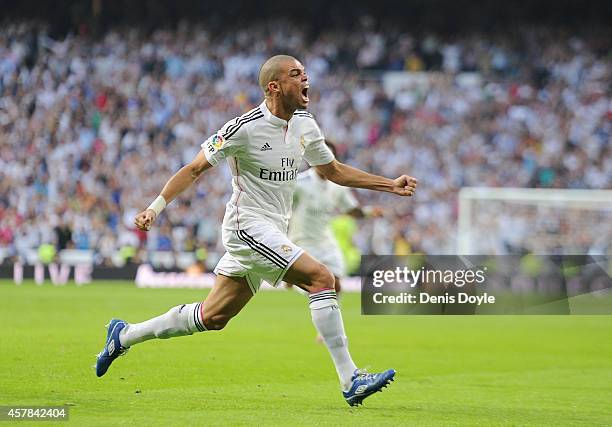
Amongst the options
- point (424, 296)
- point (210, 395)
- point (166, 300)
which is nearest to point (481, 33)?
point (166, 300)

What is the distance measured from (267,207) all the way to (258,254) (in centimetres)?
39

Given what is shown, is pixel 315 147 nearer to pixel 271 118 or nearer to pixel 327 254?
pixel 271 118

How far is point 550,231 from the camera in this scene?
25000 millimetres

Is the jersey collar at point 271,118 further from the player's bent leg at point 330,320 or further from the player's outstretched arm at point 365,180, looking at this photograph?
the player's bent leg at point 330,320

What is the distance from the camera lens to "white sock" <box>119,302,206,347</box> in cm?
833

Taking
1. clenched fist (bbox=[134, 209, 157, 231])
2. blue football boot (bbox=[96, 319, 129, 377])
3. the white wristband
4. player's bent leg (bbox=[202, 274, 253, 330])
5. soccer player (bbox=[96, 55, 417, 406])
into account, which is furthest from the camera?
blue football boot (bbox=[96, 319, 129, 377])

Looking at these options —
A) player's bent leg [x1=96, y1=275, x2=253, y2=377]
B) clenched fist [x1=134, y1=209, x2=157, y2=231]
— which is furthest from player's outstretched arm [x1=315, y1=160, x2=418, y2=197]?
clenched fist [x1=134, y1=209, x2=157, y2=231]

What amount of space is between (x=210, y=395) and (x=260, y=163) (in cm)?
184

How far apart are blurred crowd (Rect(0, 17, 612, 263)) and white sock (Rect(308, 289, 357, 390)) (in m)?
20.1

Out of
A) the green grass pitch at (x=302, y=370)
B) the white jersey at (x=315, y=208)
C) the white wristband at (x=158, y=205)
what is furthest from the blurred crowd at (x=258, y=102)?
the white wristband at (x=158, y=205)

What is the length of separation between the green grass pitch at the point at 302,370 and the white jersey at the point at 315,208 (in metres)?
1.28

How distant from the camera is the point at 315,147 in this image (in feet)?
27.6

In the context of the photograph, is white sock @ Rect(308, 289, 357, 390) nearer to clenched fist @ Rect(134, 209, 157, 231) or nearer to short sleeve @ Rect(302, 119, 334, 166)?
short sleeve @ Rect(302, 119, 334, 166)

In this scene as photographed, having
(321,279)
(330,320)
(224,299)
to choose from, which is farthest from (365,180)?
(224,299)
